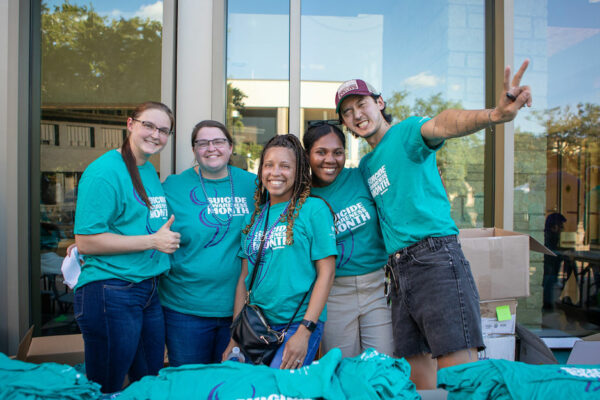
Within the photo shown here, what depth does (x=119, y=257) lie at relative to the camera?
176cm

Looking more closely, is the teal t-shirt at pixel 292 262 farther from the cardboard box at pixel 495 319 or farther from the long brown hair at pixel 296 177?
the cardboard box at pixel 495 319

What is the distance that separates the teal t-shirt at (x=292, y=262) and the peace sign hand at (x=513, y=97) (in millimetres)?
792

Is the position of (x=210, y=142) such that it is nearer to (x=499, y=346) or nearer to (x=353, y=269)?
(x=353, y=269)

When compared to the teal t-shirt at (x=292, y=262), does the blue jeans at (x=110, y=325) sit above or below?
below

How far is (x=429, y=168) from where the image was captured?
1747 mm

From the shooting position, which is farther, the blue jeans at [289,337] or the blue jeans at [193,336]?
the blue jeans at [193,336]

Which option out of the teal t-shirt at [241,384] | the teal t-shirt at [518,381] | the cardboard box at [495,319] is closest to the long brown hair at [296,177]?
the teal t-shirt at [241,384]

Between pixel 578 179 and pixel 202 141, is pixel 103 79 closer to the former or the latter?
pixel 202 141

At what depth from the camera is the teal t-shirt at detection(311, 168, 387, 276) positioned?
1882 millimetres

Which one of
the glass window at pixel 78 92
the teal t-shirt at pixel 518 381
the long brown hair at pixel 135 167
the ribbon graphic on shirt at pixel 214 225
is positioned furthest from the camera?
the glass window at pixel 78 92

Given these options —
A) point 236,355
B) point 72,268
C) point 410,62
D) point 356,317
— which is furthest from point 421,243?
point 410,62

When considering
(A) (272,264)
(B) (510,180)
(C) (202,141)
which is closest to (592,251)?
(B) (510,180)

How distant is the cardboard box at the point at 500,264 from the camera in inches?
92.1

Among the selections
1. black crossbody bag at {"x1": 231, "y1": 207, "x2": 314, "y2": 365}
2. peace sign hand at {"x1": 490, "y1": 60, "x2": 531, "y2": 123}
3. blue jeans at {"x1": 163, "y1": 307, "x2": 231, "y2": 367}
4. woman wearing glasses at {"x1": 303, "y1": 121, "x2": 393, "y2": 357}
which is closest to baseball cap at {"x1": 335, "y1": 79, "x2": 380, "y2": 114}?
woman wearing glasses at {"x1": 303, "y1": 121, "x2": 393, "y2": 357}
